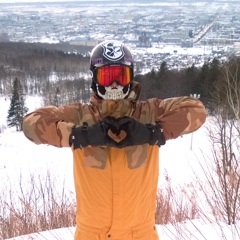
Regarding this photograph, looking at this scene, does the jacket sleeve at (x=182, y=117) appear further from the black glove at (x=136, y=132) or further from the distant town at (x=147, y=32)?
the distant town at (x=147, y=32)

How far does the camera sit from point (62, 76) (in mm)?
52562

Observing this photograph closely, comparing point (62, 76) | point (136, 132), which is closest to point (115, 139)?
point (136, 132)

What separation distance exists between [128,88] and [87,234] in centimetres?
62

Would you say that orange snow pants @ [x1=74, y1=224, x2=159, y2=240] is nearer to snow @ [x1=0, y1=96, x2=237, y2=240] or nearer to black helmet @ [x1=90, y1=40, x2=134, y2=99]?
black helmet @ [x1=90, y1=40, x2=134, y2=99]

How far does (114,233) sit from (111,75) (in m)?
0.63

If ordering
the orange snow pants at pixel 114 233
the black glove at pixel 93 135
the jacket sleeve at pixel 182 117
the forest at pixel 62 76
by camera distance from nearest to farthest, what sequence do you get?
the black glove at pixel 93 135
the jacket sleeve at pixel 182 117
the orange snow pants at pixel 114 233
the forest at pixel 62 76

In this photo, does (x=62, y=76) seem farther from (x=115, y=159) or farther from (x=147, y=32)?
(x=115, y=159)

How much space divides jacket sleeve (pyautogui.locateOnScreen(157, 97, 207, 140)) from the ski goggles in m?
0.21

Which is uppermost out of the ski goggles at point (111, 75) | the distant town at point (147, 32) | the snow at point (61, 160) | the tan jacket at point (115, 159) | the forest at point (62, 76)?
the distant town at point (147, 32)

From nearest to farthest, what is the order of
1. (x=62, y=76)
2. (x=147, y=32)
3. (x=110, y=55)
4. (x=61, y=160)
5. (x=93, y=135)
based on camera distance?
(x=93, y=135) < (x=110, y=55) < (x=61, y=160) < (x=62, y=76) < (x=147, y=32)

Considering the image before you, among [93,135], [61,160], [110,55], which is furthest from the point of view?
[61,160]

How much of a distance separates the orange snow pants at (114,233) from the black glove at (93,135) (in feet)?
1.36

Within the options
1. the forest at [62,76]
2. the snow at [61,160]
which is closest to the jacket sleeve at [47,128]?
the snow at [61,160]

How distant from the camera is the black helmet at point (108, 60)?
4.78 ft
